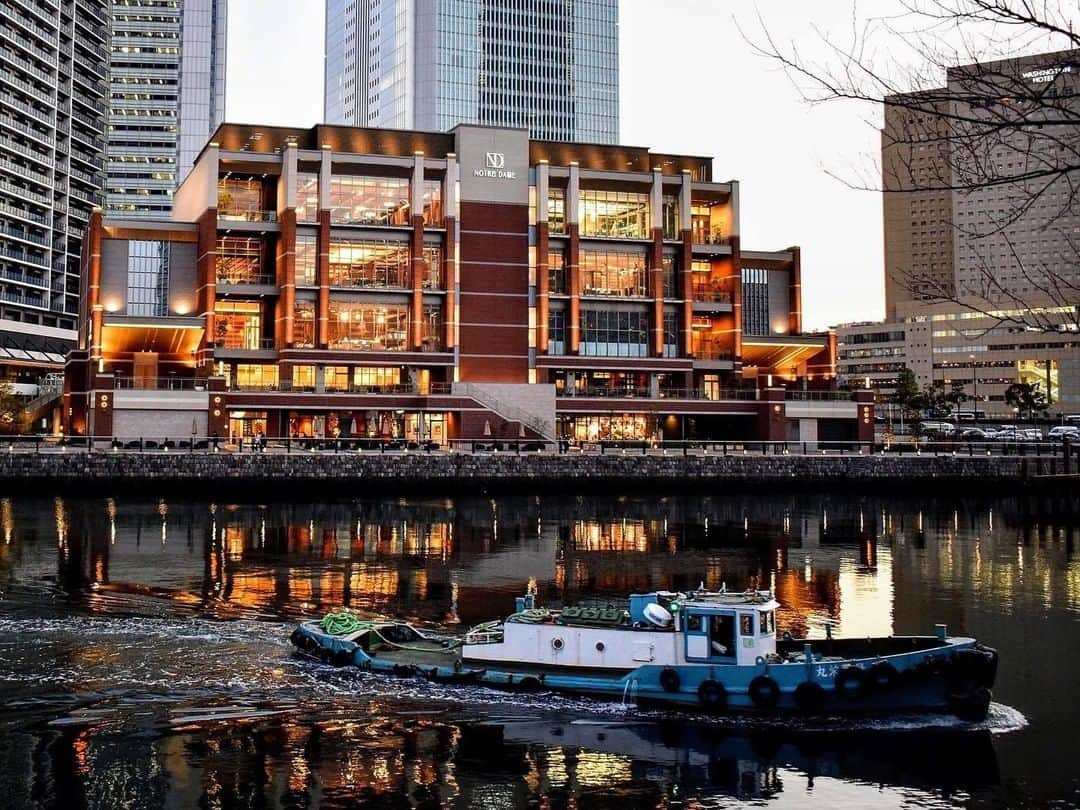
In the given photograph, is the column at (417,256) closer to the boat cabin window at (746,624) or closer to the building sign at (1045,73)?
the boat cabin window at (746,624)

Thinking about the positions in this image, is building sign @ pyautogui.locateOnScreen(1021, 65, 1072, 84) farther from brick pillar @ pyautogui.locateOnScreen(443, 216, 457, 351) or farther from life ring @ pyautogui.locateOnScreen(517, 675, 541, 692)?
brick pillar @ pyautogui.locateOnScreen(443, 216, 457, 351)

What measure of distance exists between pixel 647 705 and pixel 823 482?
220 ft

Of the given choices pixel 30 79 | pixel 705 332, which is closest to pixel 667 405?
pixel 705 332

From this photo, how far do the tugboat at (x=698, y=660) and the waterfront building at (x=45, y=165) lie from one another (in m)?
129

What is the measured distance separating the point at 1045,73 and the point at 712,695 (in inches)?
646

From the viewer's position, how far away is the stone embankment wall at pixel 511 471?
76125mm

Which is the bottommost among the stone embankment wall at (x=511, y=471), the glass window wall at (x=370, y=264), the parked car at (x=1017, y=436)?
the stone embankment wall at (x=511, y=471)

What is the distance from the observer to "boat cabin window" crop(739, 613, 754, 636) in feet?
79.4

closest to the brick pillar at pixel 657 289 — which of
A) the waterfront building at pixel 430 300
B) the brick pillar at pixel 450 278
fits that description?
the waterfront building at pixel 430 300

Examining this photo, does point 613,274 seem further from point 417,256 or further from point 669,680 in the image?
point 669,680

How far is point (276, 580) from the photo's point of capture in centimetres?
4038

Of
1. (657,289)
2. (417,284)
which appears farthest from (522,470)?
A: (657,289)

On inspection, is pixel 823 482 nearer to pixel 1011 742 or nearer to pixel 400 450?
pixel 400 450

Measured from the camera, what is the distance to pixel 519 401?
103 m
